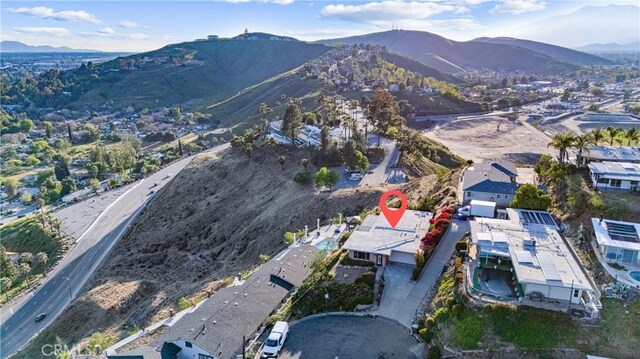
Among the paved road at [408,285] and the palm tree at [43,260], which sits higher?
the paved road at [408,285]

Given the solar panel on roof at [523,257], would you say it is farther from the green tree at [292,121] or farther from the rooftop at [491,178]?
the green tree at [292,121]

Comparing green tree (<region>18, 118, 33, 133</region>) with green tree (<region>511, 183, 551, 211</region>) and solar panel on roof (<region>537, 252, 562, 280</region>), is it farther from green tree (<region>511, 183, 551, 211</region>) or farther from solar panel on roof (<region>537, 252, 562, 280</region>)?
solar panel on roof (<region>537, 252, 562, 280</region>)

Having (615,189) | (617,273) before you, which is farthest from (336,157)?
(617,273)

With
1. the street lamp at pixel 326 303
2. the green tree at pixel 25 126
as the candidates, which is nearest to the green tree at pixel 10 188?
the green tree at pixel 25 126

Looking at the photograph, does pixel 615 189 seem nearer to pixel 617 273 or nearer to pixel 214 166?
pixel 617 273

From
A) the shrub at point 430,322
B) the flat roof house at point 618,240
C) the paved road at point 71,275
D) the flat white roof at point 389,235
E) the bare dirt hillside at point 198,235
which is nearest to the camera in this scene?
the shrub at point 430,322
